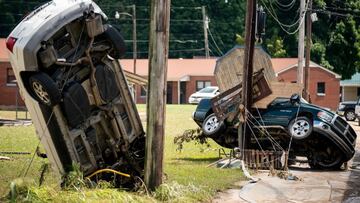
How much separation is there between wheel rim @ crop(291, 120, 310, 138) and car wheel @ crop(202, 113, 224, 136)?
1791 mm

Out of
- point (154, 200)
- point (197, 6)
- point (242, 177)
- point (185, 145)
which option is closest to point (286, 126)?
point (242, 177)

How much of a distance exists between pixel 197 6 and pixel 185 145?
55062 millimetres

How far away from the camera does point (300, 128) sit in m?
14.6

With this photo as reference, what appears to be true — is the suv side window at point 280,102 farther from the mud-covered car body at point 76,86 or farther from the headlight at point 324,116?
the mud-covered car body at point 76,86

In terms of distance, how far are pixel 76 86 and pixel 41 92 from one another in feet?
1.62

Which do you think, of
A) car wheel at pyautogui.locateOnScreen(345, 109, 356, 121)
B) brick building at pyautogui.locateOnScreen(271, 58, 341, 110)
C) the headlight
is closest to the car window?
the headlight

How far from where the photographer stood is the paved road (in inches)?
399

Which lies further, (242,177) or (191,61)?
(191,61)

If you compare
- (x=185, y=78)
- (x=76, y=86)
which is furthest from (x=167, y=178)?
(x=185, y=78)

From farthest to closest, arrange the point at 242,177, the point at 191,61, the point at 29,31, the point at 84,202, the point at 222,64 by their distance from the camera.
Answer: the point at 191,61
the point at 222,64
the point at 242,177
the point at 29,31
the point at 84,202

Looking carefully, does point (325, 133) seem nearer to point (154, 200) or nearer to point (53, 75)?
point (154, 200)

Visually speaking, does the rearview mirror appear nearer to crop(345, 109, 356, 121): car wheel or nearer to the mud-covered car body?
the mud-covered car body

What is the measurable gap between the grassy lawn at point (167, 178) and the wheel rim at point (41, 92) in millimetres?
1083

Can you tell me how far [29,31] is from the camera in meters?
8.09
